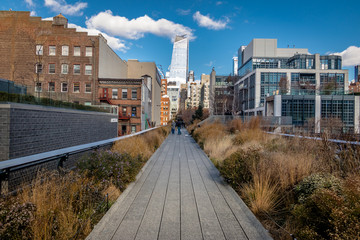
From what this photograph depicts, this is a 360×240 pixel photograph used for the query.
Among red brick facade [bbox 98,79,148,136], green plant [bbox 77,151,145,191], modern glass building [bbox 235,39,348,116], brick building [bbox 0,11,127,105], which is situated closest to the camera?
green plant [bbox 77,151,145,191]

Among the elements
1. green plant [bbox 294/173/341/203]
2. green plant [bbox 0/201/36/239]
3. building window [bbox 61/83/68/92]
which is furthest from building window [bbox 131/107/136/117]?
green plant [bbox 0/201/36/239]

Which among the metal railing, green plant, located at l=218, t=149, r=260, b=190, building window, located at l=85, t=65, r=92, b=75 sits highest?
building window, located at l=85, t=65, r=92, b=75

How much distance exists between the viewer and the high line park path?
2938mm

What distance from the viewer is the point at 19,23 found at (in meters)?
36.9

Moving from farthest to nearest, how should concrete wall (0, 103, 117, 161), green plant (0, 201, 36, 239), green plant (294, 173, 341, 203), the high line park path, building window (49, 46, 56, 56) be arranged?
building window (49, 46, 56, 56)
concrete wall (0, 103, 117, 161)
green plant (294, 173, 341, 203)
the high line park path
green plant (0, 201, 36, 239)

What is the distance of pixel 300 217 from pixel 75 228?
288 cm

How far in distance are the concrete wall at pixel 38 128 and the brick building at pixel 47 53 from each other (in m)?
20.6

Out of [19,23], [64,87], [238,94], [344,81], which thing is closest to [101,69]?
[64,87]

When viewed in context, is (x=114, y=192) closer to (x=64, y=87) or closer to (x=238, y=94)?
(x=64, y=87)

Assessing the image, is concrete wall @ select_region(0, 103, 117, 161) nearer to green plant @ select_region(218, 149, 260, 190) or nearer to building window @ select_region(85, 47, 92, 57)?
green plant @ select_region(218, 149, 260, 190)

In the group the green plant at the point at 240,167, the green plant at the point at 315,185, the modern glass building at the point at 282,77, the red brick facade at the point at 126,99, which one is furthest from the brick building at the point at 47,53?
the green plant at the point at 315,185

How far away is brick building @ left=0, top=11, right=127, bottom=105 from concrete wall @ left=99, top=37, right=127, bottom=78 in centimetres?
88

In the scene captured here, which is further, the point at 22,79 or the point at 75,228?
the point at 22,79

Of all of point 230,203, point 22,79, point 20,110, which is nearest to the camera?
point 230,203
